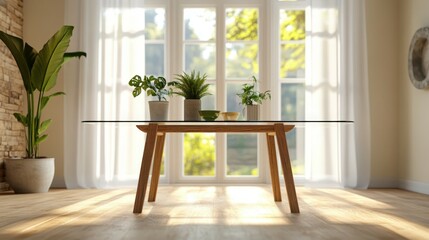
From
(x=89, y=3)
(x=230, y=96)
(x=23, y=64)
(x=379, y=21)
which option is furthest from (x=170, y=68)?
(x=379, y=21)

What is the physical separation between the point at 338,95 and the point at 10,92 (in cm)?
329

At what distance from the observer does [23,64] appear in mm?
5051

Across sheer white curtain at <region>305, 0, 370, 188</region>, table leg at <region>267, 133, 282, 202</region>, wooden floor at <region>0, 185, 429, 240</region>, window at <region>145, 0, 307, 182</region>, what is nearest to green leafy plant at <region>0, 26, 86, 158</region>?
wooden floor at <region>0, 185, 429, 240</region>

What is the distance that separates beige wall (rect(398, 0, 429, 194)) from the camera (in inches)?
197

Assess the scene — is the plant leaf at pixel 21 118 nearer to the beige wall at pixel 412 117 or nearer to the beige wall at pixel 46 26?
the beige wall at pixel 46 26

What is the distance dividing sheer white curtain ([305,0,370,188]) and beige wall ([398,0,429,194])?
1.20ft

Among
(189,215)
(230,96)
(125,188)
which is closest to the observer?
(189,215)

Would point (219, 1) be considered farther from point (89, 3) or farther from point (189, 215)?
point (189, 215)

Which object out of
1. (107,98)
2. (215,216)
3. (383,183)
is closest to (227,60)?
(107,98)

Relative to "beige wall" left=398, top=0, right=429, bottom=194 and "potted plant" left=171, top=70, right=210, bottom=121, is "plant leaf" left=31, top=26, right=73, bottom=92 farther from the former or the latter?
"beige wall" left=398, top=0, right=429, bottom=194

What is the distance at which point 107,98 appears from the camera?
5.57m

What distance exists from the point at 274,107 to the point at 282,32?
0.82m

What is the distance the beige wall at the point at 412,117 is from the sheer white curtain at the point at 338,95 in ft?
1.20

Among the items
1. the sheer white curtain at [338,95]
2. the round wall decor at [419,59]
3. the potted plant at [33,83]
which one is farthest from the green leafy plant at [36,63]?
the round wall decor at [419,59]
